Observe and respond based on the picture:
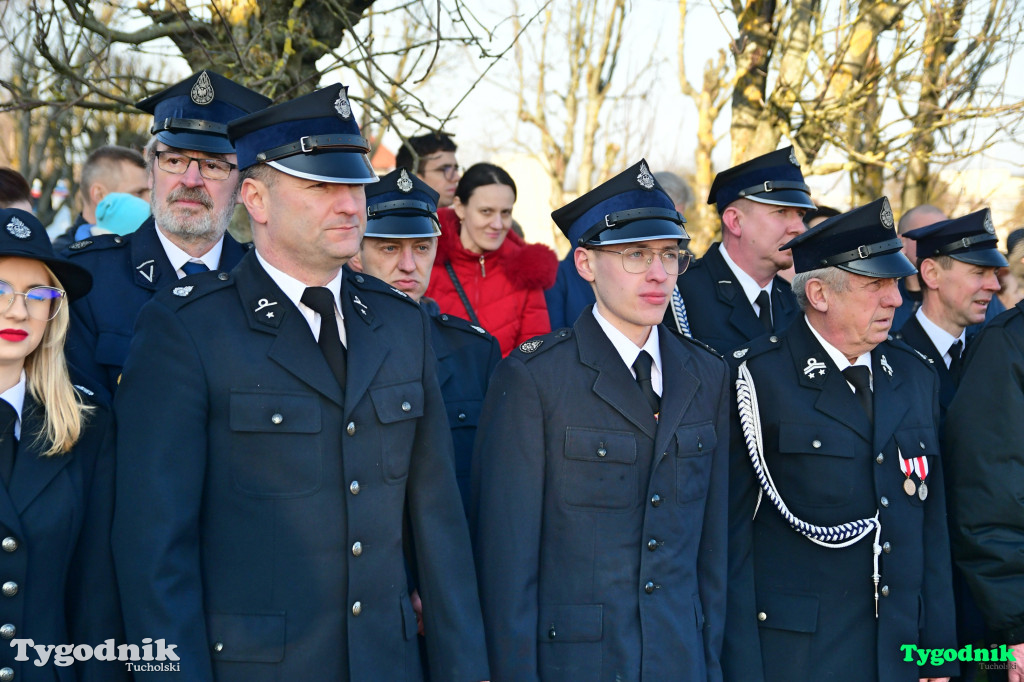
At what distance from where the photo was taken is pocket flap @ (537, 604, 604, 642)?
3027 millimetres

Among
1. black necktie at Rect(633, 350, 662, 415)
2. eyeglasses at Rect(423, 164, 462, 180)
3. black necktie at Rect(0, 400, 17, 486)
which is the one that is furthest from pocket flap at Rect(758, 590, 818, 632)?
eyeglasses at Rect(423, 164, 462, 180)

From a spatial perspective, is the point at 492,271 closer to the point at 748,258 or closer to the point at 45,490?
the point at 748,258

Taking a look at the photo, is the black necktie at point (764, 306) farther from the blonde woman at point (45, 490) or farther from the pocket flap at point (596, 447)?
the blonde woman at point (45, 490)

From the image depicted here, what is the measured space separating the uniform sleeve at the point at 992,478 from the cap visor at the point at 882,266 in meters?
0.61

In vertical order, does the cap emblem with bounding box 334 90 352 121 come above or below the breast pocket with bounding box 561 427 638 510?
above

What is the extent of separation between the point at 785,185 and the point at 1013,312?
1.21m

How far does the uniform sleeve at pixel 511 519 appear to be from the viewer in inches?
118

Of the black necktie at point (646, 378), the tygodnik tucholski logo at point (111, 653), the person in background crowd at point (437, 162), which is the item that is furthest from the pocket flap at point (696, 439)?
the person in background crowd at point (437, 162)

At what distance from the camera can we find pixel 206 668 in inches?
95.7

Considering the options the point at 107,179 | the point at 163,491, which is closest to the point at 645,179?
the point at 163,491

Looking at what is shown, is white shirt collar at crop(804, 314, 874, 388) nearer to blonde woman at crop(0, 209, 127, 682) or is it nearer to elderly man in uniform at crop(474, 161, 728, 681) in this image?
elderly man in uniform at crop(474, 161, 728, 681)

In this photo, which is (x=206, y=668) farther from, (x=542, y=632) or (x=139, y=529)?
(x=542, y=632)

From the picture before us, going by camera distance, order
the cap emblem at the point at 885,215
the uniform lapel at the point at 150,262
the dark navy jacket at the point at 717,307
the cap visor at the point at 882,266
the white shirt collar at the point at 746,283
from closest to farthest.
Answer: the uniform lapel at the point at 150,262, the cap visor at the point at 882,266, the cap emblem at the point at 885,215, the dark navy jacket at the point at 717,307, the white shirt collar at the point at 746,283

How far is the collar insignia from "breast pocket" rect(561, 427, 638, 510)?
1.80 m
